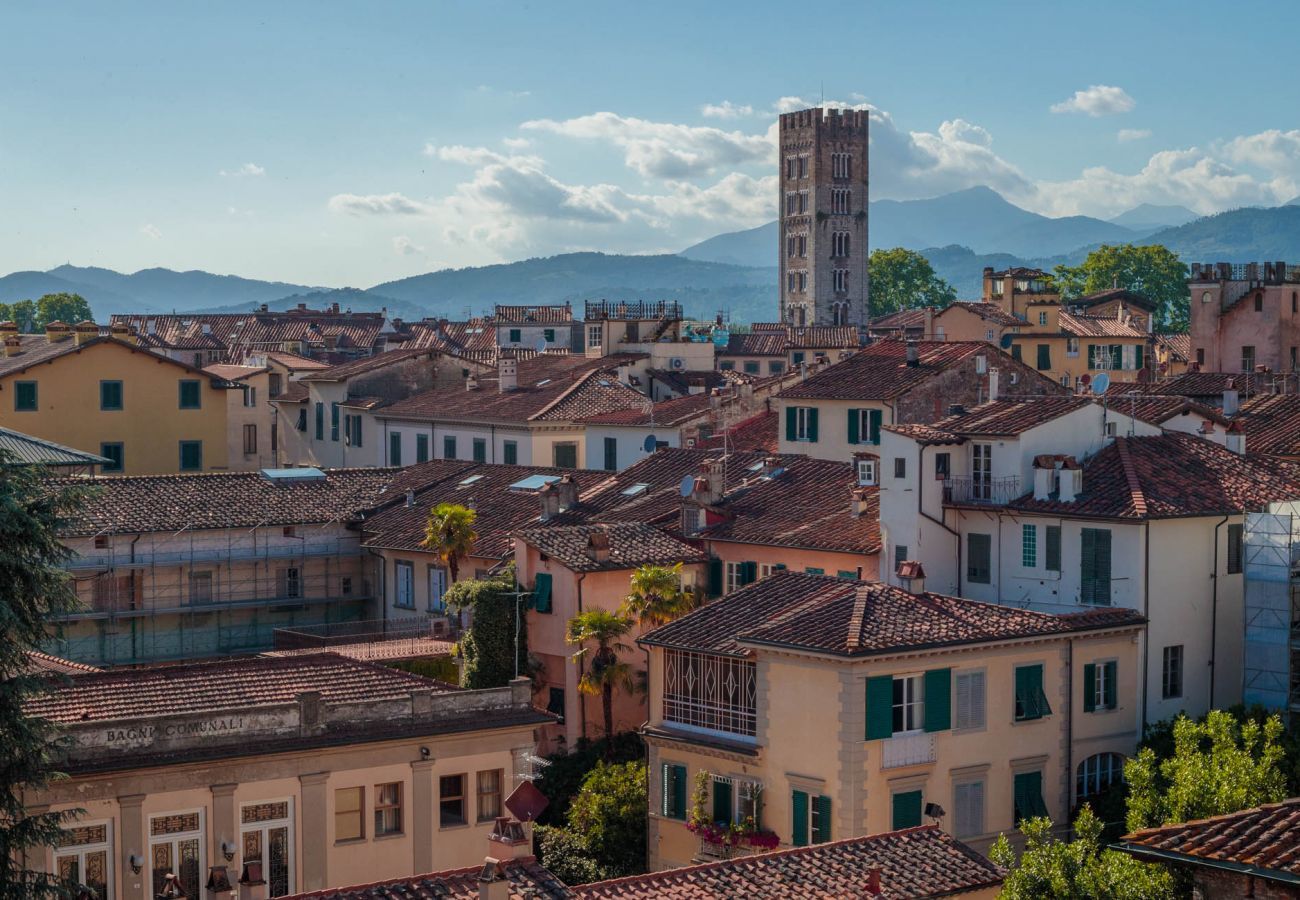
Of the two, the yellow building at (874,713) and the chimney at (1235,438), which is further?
the chimney at (1235,438)

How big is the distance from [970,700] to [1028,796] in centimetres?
261

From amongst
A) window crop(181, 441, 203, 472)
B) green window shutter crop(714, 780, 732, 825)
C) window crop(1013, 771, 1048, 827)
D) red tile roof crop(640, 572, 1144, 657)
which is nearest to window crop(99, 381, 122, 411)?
window crop(181, 441, 203, 472)

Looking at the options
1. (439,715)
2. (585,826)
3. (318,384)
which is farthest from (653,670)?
(318,384)

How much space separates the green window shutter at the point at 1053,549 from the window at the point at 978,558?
159 centimetres

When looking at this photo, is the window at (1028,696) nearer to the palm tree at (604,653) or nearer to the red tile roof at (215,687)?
the palm tree at (604,653)

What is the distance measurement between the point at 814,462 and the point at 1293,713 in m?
15.4

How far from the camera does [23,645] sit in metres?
29.0

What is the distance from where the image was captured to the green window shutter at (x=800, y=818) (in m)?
38.6

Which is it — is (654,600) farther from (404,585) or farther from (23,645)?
(23,645)

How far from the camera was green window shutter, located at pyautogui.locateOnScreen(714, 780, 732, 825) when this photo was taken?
131ft

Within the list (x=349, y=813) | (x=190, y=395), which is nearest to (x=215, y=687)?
(x=349, y=813)

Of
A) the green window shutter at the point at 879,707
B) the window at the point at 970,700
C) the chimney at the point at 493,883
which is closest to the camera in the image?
the chimney at the point at 493,883

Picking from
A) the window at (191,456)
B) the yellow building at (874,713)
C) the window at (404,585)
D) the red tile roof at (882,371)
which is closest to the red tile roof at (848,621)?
the yellow building at (874,713)

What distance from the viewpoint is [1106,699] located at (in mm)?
42750
